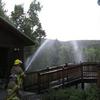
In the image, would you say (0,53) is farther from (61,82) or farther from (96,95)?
(96,95)

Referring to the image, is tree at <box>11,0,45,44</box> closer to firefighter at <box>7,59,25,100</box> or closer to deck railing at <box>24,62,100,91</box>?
deck railing at <box>24,62,100,91</box>

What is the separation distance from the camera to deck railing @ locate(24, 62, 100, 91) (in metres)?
18.9

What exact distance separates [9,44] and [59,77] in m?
3.63

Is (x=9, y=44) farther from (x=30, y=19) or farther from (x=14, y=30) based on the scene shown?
(x=30, y=19)

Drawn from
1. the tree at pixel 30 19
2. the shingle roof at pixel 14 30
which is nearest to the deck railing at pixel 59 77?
the shingle roof at pixel 14 30

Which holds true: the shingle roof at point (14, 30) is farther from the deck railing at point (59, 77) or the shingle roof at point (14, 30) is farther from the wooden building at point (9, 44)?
the deck railing at point (59, 77)

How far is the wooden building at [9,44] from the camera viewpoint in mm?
18969

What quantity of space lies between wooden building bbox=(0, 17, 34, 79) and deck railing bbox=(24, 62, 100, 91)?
1.82m

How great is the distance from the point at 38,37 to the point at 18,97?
26691 millimetres

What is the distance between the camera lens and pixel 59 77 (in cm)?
2072

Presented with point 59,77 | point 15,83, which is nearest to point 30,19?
point 59,77

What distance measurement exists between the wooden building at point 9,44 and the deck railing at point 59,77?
1.82 metres


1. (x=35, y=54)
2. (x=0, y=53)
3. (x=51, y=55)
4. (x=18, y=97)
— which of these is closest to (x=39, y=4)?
(x=35, y=54)

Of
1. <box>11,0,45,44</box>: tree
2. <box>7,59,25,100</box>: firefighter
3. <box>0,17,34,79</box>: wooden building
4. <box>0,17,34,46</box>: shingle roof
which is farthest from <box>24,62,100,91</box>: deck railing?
<box>11,0,45,44</box>: tree
